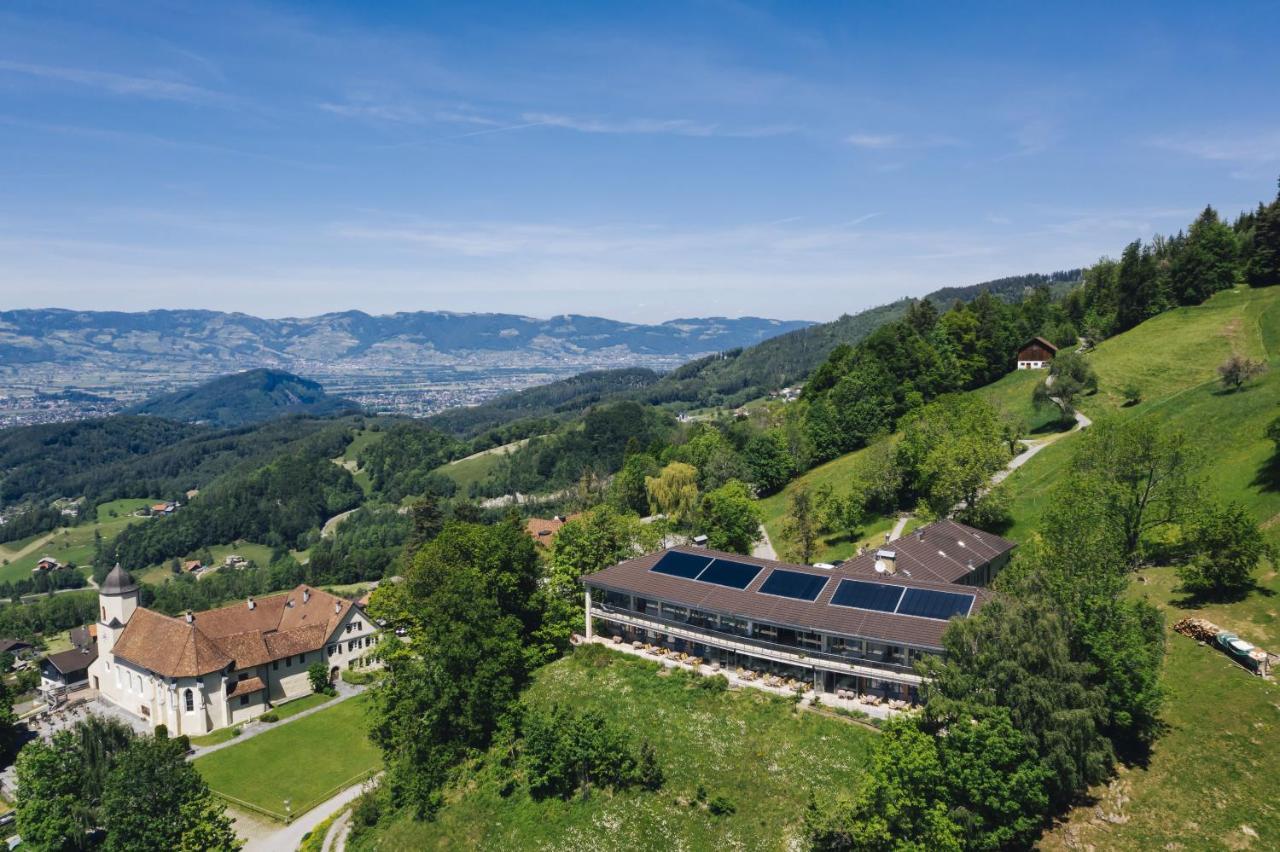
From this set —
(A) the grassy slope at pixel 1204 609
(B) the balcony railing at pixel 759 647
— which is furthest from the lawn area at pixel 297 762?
(A) the grassy slope at pixel 1204 609

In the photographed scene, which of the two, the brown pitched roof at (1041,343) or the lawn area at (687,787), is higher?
the brown pitched roof at (1041,343)

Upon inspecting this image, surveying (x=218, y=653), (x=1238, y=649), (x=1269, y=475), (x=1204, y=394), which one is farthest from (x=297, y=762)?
(x=1204, y=394)

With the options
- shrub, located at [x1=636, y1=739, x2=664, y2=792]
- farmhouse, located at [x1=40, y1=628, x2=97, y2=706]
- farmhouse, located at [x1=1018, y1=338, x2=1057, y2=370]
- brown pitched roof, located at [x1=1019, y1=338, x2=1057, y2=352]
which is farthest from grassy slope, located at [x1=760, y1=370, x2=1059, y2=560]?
farmhouse, located at [x1=40, y1=628, x2=97, y2=706]

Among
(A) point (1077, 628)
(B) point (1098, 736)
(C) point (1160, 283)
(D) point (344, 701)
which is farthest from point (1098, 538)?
(C) point (1160, 283)

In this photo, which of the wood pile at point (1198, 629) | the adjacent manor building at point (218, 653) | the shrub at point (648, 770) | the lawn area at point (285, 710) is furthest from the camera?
the adjacent manor building at point (218, 653)

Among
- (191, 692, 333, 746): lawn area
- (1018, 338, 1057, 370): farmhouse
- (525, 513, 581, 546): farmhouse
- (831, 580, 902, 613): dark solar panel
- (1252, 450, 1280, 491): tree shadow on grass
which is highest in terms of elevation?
(1018, 338, 1057, 370): farmhouse

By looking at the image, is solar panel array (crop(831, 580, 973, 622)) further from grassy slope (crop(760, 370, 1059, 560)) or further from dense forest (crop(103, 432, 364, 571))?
dense forest (crop(103, 432, 364, 571))

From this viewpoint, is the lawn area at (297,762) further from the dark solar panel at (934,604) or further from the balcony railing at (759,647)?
the dark solar panel at (934,604)
